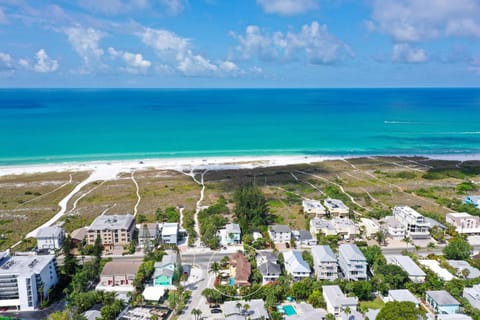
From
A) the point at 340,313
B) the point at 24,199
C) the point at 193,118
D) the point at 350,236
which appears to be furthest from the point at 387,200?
the point at 193,118

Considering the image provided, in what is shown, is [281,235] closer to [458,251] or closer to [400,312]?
[458,251]

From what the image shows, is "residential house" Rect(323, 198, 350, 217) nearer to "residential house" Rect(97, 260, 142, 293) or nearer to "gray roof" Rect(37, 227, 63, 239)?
"residential house" Rect(97, 260, 142, 293)

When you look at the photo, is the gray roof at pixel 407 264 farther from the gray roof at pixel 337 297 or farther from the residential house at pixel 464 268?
the gray roof at pixel 337 297

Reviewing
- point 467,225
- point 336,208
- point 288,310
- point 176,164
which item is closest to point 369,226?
point 336,208

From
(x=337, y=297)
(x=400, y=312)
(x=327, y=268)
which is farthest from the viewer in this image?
(x=327, y=268)

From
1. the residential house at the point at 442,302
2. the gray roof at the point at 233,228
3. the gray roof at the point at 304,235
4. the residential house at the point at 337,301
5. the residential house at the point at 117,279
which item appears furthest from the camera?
the gray roof at the point at 233,228

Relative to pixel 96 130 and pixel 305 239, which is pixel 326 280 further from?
pixel 96 130

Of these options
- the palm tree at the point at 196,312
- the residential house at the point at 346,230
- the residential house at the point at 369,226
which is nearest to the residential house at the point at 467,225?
the residential house at the point at 369,226
